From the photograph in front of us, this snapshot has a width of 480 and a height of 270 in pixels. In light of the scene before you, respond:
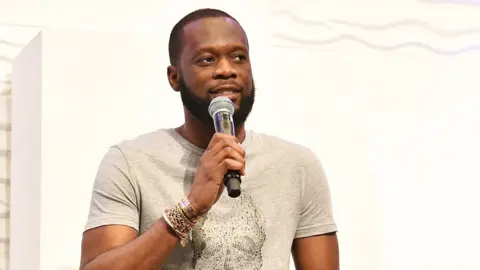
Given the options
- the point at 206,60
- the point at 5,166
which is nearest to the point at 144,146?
the point at 206,60

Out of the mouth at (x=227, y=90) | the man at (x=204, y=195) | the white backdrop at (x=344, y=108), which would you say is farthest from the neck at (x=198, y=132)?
the white backdrop at (x=344, y=108)

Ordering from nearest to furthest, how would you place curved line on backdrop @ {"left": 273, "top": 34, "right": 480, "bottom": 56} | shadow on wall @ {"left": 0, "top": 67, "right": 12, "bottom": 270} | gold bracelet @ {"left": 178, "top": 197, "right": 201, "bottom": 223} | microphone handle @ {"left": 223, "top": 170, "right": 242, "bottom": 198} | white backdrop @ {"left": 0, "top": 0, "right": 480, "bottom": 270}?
microphone handle @ {"left": 223, "top": 170, "right": 242, "bottom": 198} → gold bracelet @ {"left": 178, "top": 197, "right": 201, "bottom": 223} → white backdrop @ {"left": 0, "top": 0, "right": 480, "bottom": 270} → shadow on wall @ {"left": 0, "top": 67, "right": 12, "bottom": 270} → curved line on backdrop @ {"left": 273, "top": 34, "right": 480, "bottom": 56}

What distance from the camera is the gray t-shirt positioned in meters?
1.49

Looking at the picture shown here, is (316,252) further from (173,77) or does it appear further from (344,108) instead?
(344,108)

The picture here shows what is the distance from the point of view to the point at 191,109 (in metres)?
1.58

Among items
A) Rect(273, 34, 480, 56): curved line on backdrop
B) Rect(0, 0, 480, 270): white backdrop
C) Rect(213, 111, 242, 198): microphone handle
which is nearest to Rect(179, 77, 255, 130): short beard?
Rect(213, 111, 242, 198): microphone handle

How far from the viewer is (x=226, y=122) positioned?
1.37 metres

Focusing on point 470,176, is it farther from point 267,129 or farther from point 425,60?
point 267,129

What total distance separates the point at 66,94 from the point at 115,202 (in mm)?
884

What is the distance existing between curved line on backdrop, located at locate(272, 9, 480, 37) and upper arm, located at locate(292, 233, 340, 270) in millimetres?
1527

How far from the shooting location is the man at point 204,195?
141cm

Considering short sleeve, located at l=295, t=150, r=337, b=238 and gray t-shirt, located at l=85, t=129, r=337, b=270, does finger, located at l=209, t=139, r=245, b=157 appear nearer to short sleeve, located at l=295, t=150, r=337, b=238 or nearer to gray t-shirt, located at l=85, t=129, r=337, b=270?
gray t-shirt, located at l=85, t=129, r=337, b=270

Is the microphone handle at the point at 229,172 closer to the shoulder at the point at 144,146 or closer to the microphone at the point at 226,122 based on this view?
the microphone at the point at 226,122

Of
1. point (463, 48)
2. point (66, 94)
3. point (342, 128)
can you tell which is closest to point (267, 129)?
point (342, 128)
